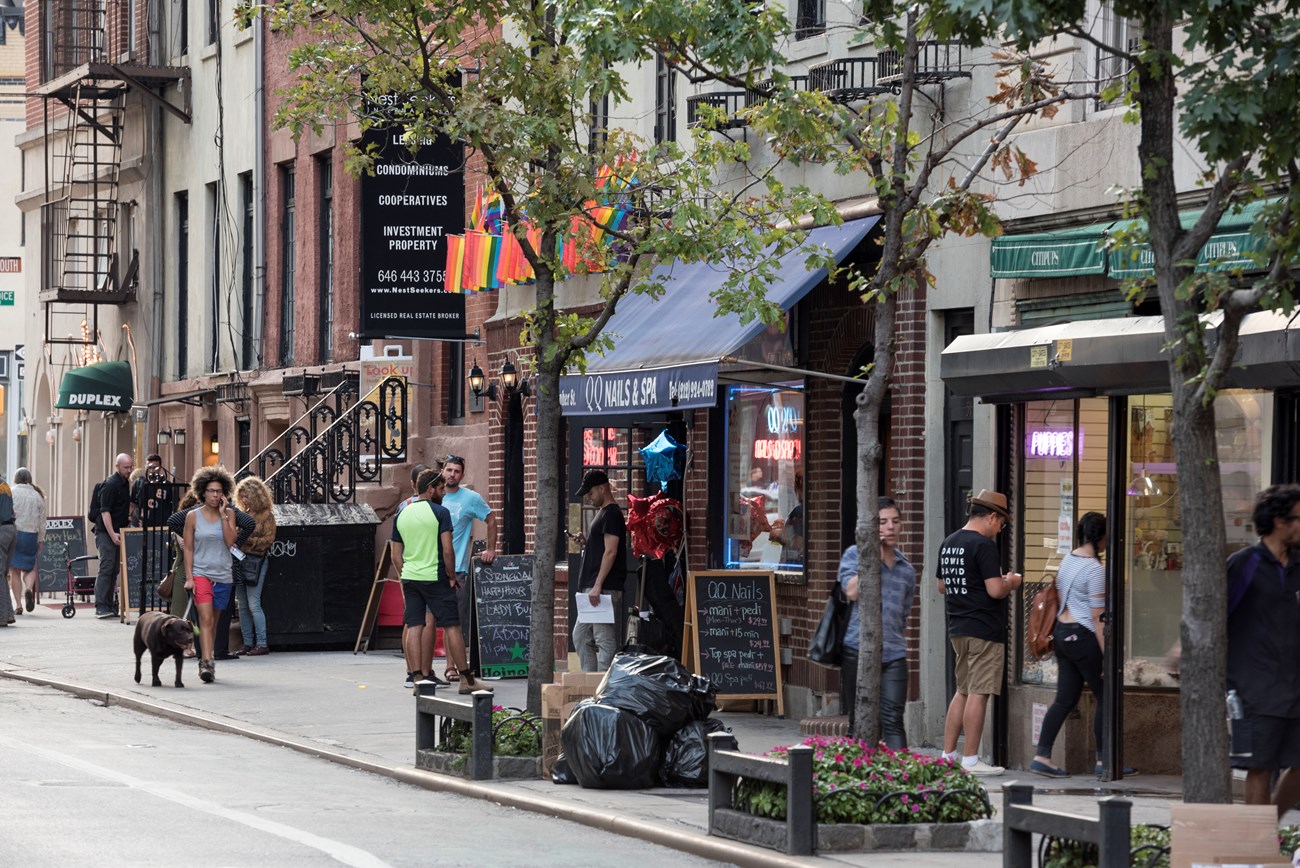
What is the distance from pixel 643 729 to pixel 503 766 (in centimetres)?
114

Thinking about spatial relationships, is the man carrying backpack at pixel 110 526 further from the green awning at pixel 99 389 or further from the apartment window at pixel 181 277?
the green awning at pixel 99 389

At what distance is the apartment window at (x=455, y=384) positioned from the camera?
2520 cm

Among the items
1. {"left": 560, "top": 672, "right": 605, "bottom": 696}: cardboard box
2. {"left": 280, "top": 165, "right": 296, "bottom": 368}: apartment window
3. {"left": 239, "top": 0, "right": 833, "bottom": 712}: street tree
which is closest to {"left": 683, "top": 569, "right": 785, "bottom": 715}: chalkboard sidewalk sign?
{"left": 239, "top": 0, "right": 833, "bottom": 712}: street tree

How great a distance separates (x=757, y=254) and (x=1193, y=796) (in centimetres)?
666

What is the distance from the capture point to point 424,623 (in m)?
18.4

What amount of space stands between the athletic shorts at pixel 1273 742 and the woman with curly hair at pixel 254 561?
538 inches

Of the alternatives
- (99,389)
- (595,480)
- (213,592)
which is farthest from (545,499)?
(99,389)

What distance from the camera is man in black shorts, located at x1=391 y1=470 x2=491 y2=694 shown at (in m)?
18.2

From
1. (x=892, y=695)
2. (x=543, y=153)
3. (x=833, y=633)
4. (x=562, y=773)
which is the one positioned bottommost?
(x=562, y=773)

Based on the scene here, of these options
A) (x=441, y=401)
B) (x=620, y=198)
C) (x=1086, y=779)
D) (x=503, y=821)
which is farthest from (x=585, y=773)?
(x=441, y=401)

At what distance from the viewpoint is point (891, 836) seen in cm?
1045

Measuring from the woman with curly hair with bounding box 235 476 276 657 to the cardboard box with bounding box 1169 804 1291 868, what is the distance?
49.1ft

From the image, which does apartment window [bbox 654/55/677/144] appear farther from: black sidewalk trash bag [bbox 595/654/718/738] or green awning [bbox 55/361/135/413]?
green awning [bbox 55/361/135/413]

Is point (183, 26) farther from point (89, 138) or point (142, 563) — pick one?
point (142, 563)
